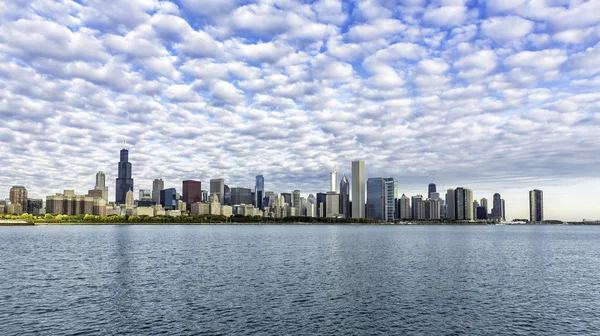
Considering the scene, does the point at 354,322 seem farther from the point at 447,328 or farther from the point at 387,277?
the point at 387,277

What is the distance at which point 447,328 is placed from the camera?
4588cm

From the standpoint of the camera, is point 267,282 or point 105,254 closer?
point 267,282

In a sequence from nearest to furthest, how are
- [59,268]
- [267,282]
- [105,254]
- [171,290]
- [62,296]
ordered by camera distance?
[62,296], [171,290], [267,282], [59,268], [105,254]

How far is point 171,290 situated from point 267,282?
15.6 meters

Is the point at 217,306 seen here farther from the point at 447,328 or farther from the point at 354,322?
the point at 447,328

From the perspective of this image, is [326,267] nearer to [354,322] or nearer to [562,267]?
[354,322]

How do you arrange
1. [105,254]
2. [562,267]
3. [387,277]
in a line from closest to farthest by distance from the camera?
[387,277], [562,267], [105,254]

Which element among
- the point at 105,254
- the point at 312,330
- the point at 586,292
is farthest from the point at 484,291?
the point at 105,254

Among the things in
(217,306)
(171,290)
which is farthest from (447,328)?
(171,290)

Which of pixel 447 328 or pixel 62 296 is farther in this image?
pixel 62 296

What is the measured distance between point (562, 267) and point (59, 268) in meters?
110

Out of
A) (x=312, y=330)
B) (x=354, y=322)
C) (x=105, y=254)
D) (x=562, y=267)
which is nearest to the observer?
(x=312, y=330)

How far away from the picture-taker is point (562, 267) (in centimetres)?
9844

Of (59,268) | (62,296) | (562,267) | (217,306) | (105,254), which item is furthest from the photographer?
(105,254)
